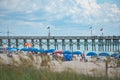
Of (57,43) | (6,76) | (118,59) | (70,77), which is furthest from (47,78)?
(57,43)

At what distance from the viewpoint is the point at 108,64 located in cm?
609

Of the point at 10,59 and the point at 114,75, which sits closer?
the point at 114,75

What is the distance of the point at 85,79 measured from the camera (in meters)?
5.51

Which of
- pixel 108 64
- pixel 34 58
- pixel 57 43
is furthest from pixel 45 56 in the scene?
pixel 57 43

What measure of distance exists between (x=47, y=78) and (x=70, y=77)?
0.43 metres

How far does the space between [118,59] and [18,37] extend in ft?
240

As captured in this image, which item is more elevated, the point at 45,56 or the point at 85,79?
the point at 45,56

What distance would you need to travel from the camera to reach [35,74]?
18.1ft

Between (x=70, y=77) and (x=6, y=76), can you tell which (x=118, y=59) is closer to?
(x=70, y=77)

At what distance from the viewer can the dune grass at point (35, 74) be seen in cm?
532

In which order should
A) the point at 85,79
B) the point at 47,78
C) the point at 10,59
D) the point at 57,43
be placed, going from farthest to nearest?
1. the point at 57,43
2. the point at 10,59
3. the point at 85,79
4. the point at 47,78

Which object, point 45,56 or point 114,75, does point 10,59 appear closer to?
point 45,56

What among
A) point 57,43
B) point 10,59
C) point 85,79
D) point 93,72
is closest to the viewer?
point 85,79

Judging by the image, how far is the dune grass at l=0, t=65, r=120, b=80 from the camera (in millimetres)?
5324
